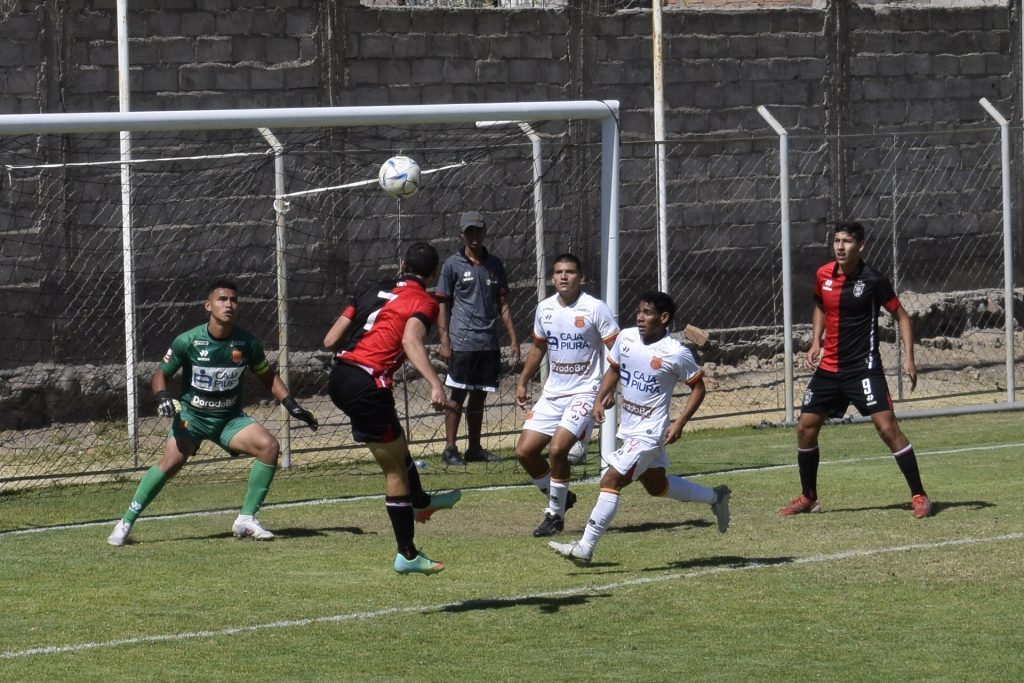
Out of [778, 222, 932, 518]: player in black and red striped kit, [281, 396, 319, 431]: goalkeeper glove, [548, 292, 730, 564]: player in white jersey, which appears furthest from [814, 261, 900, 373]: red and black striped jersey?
[281, 396, 319, 431]: goalkeeper glove

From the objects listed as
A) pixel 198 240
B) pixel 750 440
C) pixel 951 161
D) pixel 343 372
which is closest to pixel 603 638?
pixel 343 372

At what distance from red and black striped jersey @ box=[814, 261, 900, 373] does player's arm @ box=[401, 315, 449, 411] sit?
11.7 ft

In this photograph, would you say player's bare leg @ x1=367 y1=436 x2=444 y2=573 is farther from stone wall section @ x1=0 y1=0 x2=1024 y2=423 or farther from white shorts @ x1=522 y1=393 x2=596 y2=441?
stone wall section @ x1=0 y1=0 x2=1024 y2=423

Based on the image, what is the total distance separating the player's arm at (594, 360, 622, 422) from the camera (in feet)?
32.2

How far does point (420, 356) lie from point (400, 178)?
3.39 meters

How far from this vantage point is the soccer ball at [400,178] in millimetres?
11656

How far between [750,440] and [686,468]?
1.83 meters

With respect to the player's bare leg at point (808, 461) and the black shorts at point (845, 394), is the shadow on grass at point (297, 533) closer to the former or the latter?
the player's bare leg at point (808, 461)

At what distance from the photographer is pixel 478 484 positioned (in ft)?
41.7

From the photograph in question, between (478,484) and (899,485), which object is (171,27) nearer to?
(478,484)

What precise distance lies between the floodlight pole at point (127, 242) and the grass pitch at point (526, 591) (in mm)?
1271

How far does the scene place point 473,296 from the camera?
13789mm

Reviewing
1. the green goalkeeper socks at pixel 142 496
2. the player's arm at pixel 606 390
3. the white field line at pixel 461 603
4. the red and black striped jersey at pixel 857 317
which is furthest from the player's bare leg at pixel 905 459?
the green goalkeeper socks at pixel 142 496

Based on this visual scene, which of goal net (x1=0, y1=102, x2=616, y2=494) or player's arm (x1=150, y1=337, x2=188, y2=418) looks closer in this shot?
player's arm (x1=150, y1=337, x2=188, y2=418)
